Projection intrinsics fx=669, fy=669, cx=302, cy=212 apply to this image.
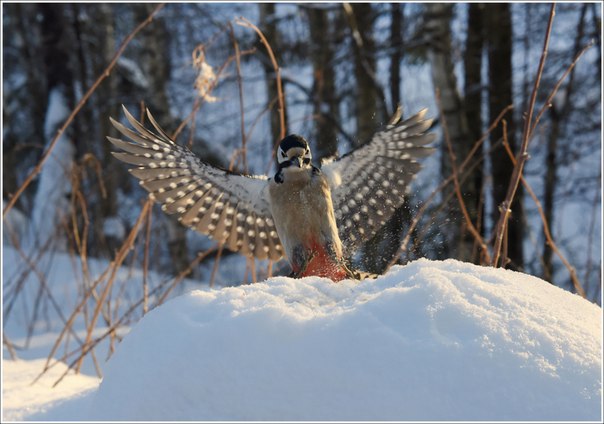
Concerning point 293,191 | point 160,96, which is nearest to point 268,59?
point 160,96

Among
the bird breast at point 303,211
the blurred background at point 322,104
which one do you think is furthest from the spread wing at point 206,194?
the blurred background at point 322,104

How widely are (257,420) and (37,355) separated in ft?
11.0

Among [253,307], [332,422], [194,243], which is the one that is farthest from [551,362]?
[194,243]

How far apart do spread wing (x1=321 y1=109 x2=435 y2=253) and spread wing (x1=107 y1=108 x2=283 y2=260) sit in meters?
0.30

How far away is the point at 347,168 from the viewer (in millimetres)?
2789

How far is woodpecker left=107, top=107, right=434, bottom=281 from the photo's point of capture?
2.41 meters

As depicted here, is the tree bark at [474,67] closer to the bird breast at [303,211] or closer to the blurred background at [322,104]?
the blurred background at [322,104]

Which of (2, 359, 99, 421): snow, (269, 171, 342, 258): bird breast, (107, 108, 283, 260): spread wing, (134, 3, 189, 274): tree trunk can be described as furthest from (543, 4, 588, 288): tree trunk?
(2, 359, 99, 421): snow

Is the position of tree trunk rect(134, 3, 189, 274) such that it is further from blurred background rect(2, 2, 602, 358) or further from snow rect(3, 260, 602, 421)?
snow rect(3, 260, 602, 421)

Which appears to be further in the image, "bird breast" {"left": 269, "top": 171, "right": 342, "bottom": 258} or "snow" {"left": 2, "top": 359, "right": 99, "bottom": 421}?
"bird breast" {"left": 269, "top": 171, "right": 342, "bottom": 258}

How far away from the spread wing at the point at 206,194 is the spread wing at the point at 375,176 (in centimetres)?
30

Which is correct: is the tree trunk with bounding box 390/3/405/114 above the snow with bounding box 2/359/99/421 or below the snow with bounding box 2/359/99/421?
above

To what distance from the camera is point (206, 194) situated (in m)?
2.77

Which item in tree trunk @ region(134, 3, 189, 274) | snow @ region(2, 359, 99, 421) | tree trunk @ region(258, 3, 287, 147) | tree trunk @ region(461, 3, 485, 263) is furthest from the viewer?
tree trunk @ region(258, 3, 287, 147)
